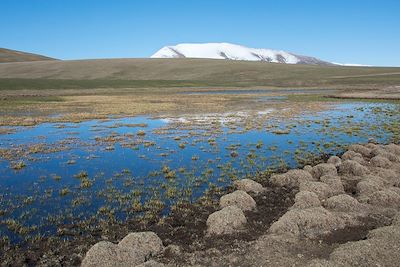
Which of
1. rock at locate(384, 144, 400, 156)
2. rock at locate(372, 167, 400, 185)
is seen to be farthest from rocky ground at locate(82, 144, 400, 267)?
rock at locate(384, 144, 400, 156)

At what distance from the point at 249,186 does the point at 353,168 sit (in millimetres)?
6100

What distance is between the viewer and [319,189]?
1608cm

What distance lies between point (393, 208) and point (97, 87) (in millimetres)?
110405

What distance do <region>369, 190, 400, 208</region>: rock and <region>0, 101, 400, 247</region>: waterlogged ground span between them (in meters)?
6.15

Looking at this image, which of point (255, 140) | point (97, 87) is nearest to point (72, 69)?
point (97, 87)

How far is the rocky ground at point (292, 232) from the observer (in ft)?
33.8

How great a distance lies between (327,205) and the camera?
1462 cm

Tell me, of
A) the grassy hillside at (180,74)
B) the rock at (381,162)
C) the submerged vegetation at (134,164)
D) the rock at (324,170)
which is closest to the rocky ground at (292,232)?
the rock at (324,170)

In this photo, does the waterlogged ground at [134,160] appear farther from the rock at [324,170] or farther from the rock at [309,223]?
the rock at [309,223]

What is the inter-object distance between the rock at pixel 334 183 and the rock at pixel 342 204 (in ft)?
4.85

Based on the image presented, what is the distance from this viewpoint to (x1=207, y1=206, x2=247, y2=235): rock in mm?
12500

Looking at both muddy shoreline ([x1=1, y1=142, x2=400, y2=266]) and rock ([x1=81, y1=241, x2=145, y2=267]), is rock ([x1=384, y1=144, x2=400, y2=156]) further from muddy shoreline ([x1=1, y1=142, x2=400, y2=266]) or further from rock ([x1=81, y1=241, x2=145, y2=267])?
rock ([x1=81, y1=241, x2=145, y2=267])

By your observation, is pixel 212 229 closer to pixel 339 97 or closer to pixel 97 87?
pixel 339 97

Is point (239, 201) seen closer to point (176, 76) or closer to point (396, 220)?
point (396, 220)
